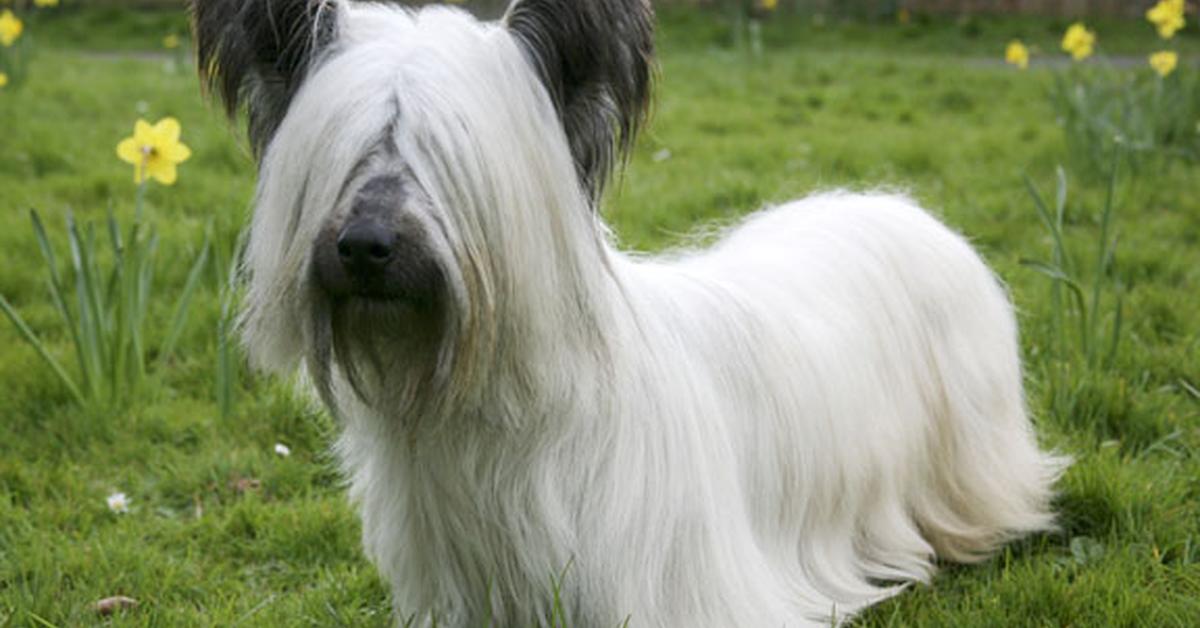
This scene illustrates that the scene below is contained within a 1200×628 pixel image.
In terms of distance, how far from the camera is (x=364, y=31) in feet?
8.60

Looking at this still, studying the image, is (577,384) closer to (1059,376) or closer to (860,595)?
(860,595)

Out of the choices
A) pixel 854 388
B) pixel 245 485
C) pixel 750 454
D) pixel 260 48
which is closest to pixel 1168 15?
pixel 854 388

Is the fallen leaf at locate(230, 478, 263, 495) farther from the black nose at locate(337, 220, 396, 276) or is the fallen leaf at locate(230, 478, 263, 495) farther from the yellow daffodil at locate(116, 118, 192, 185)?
the black nose at locate(337, 220, 396, 276)

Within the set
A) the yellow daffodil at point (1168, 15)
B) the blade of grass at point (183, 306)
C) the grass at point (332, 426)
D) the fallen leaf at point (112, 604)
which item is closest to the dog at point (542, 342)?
the grass at point (332, 426)

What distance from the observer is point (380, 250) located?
2355 mm

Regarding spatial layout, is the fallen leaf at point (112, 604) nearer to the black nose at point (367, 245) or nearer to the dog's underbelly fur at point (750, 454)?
the dog's underbelly fur at point (750, 454)

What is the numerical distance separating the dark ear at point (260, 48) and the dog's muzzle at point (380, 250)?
40cm

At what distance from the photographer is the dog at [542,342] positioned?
2.48 meters

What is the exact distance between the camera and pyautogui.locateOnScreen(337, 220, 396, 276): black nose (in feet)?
7.71

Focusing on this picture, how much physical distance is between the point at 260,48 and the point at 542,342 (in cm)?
79

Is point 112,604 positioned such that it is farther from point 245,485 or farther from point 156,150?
point 156,150

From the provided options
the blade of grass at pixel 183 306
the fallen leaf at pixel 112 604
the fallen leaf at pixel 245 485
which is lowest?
the fallen leaf at pixel 245 485

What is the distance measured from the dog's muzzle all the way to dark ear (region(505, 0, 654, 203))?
0.40m

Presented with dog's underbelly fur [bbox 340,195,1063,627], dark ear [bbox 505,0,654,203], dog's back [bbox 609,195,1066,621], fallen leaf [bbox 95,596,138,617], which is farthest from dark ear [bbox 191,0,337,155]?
fallen leaf [bbox 95,596,138,617]
